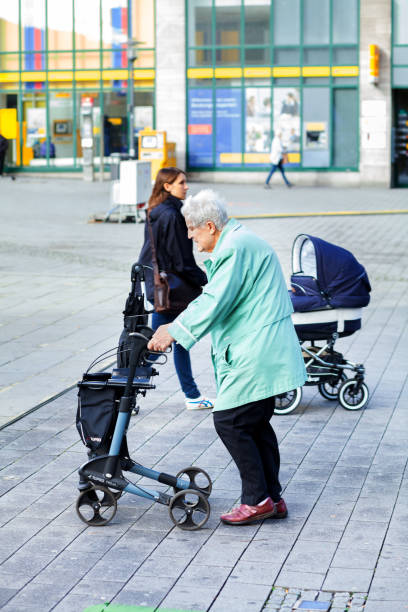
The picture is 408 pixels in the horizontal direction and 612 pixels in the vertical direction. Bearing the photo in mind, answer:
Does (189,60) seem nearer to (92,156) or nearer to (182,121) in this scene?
(182,121)

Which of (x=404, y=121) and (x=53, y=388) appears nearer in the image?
(x=53, y=388)

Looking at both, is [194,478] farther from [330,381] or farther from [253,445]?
[330,381]

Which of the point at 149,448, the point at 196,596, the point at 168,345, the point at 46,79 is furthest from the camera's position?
the point at 46,79

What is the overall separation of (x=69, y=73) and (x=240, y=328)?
29.7 m

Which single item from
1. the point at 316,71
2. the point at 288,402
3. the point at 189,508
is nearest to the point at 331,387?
the point at 288,402

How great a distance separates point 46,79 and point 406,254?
19960 mm

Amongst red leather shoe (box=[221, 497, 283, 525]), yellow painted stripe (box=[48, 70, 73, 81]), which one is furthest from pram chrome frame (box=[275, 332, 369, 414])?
yellow painted stripe (box=[48, 70, 73, 81])

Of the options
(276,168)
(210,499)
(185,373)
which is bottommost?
(210,499)

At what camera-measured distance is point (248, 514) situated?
17.7 feet

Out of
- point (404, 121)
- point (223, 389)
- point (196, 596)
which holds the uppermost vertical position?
point (404, 121)

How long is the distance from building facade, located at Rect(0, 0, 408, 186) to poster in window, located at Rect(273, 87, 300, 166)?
0.03m

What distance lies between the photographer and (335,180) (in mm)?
31766

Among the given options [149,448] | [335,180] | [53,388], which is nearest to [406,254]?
[53,388]

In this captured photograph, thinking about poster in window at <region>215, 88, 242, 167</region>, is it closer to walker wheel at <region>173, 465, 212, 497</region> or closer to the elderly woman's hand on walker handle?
walker wheel at <region>173, 465, 212, 497</region>
